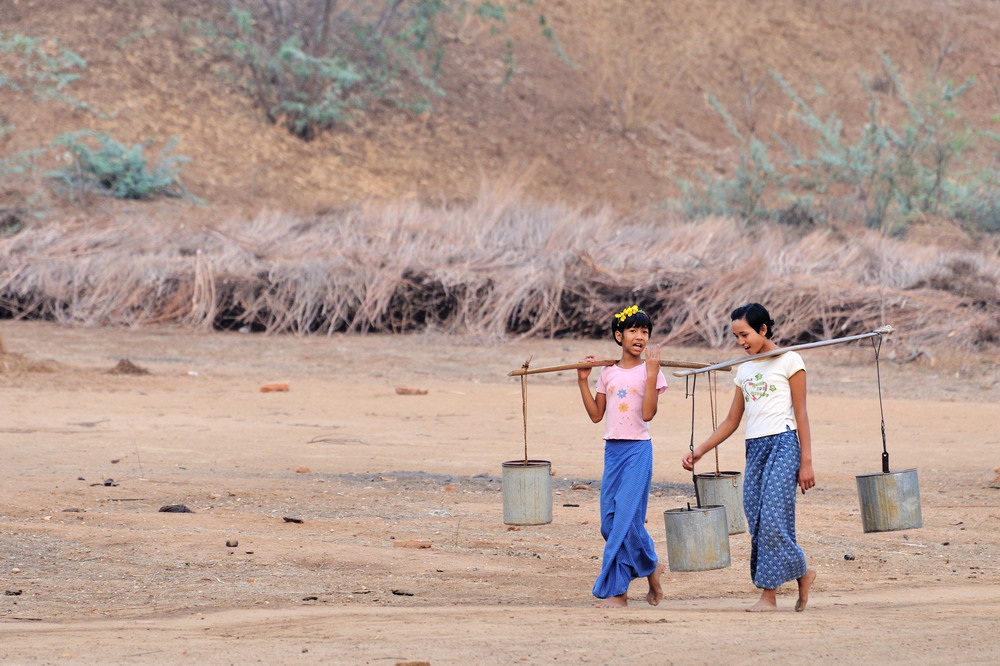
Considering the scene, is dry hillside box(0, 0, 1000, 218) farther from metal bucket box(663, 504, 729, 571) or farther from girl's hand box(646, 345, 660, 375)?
metal bucket box(663, 504, 729, 571)

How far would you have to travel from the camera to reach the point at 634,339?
4.66m

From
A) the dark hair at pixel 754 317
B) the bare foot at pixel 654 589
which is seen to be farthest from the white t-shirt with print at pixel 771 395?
the bare foot at pixel 654 589

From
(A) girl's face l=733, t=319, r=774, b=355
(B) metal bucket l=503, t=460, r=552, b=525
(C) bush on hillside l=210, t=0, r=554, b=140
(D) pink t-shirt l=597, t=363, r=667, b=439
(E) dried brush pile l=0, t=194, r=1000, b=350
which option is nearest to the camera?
(A) girl's face l=733, t=319, r=774, b=355

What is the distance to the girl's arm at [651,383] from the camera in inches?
177

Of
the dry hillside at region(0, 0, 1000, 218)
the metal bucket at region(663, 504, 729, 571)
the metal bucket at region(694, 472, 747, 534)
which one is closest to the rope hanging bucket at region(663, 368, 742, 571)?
the metal bucket at region(663, 504, 729, 571)

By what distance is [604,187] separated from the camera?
2577 centimetres

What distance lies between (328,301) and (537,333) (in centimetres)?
252

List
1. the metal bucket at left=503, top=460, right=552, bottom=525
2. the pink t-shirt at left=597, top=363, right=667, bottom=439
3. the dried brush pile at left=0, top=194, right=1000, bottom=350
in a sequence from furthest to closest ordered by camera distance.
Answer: the dried brush pile at left=0, top=194, right=1000, bottom=350 < the metal bucket at left=503, top=460, right=552, bottom=525 < the pink t-shirt at left=597, top=363, right=667, bottom=439

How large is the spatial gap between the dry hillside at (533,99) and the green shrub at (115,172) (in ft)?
1.88

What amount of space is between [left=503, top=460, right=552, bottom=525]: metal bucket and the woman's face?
3.16ft

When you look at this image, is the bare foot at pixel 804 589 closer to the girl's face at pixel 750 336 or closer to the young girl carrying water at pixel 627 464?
the young girl carrying water at pixel 627 464

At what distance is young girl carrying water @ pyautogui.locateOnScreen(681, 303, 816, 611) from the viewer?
4.46 meters

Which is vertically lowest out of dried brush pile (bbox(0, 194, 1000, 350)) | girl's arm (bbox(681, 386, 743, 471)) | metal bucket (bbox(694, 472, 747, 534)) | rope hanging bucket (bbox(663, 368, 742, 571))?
rope hanging bucket (bbox(663, 368, 742, 571))

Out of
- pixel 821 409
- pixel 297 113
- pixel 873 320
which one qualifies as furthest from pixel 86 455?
pixel 297 113
